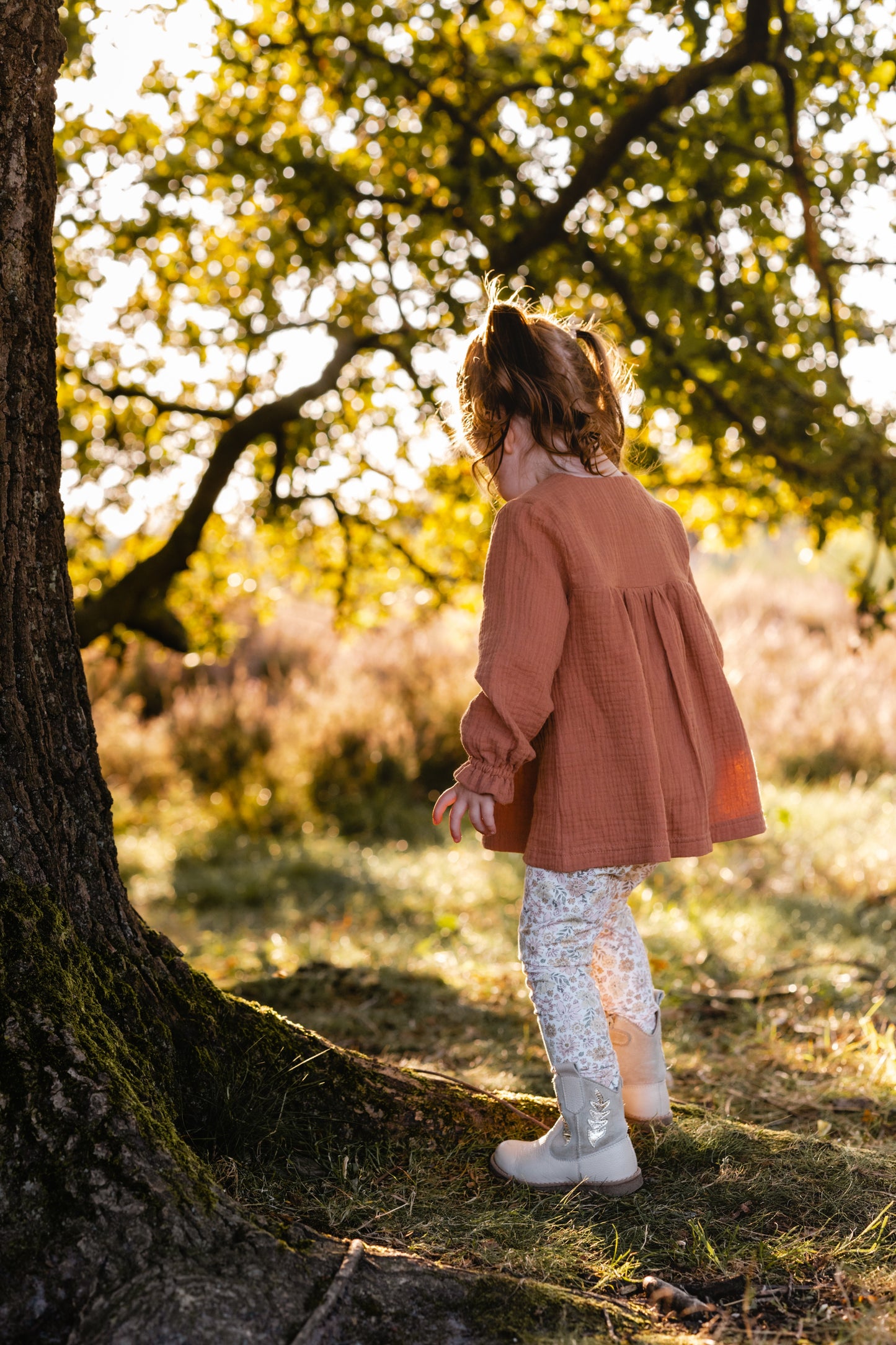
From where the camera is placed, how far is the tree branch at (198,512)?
5008 mm

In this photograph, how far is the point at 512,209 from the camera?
4359 mm

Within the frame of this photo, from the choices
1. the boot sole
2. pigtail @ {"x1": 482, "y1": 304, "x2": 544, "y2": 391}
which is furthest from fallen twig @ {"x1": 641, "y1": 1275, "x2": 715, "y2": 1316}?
pigtail @ {"x1": 482, "y1": 304, "x2": 544, "y2": 391}

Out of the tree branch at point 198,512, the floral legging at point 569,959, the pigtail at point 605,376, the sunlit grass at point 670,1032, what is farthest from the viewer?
the tree branch at point 198,512

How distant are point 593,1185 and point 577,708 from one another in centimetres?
94

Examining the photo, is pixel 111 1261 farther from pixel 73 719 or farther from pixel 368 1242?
pixel 73 719

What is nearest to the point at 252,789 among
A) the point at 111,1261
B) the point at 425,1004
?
the point at 425,1004

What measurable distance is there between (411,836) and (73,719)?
5943 millimetres

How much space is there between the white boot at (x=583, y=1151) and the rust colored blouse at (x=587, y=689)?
47 cm

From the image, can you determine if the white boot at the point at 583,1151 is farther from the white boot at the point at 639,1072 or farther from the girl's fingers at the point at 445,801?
the girl's fingers at the point at 445,801

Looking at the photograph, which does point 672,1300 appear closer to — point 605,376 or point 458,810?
point 458,810

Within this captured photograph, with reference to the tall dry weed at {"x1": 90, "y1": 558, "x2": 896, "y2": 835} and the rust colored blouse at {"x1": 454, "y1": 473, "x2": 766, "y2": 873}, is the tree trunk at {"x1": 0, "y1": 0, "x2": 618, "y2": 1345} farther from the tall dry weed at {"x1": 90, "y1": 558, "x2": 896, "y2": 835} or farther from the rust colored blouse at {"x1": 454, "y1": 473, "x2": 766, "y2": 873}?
the tall dry weed at {"x1": 90, "y1": 558, "x2": 896, "y2": 835}

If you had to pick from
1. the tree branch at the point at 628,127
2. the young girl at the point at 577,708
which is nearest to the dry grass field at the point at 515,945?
the young girl at the point at 577,708

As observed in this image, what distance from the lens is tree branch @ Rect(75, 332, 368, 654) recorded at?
5.01 m

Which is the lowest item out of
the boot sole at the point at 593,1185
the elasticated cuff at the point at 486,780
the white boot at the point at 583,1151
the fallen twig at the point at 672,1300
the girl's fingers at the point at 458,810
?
the fallen twig at the point at 672,1300
